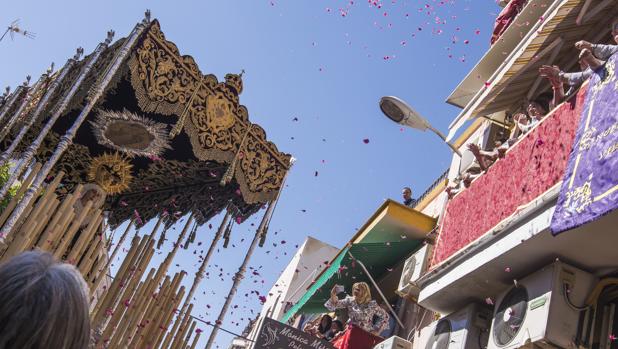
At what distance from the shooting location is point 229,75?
9.43m

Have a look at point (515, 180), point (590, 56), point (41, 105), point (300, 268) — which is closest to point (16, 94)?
point (41, 105)

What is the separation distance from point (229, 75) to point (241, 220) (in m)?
2.74

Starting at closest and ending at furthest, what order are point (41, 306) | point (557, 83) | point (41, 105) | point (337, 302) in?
point (41, 306) < point (557, 83) < point (41, 105) < point (337, 302)

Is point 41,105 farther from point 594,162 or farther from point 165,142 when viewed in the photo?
point 594,162

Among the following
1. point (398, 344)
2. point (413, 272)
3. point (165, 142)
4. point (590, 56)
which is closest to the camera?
point (590, 56)

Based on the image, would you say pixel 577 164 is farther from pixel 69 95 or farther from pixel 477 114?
pixel 69 95

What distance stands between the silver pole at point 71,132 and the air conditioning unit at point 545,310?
220 inches

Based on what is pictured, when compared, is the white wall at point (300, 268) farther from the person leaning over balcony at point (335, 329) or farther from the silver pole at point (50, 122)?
the silver pole at point (50, 122)

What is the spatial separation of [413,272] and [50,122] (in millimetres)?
6548

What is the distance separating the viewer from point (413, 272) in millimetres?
10969

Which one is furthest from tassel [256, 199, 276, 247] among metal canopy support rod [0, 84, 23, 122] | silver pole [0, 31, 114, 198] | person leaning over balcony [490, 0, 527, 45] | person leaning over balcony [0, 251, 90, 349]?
person leaning over balcony [0, 251, 90, 349]

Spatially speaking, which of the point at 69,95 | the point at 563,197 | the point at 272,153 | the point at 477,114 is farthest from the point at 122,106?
the point at 563,197

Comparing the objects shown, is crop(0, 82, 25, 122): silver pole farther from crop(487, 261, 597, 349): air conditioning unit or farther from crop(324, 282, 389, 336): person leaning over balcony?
crop(487, 261, 597, 349): air conditioning unit

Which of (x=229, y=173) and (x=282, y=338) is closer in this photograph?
(x=229, y=173)
